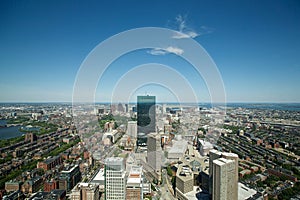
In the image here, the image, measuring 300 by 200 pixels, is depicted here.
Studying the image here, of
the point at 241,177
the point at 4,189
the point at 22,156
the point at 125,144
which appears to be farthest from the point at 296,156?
the point at 22,156

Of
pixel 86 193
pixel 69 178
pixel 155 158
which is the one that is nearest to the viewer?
pixel 86 193

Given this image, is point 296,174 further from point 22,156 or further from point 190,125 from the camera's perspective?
point 22,156

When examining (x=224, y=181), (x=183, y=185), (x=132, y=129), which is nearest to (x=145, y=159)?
(x=183, y=185)

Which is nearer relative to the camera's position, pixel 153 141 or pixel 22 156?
pixel 153 141

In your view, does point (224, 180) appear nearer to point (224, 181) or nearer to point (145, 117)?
point (224, 181)

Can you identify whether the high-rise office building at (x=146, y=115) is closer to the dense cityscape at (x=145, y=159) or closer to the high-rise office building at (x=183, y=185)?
the dense cityscape at (x=145, y=159)

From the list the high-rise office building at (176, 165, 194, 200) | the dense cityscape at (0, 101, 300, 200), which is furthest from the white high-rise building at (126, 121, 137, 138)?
the high-rise office building at (176, 165, 194, 200)
